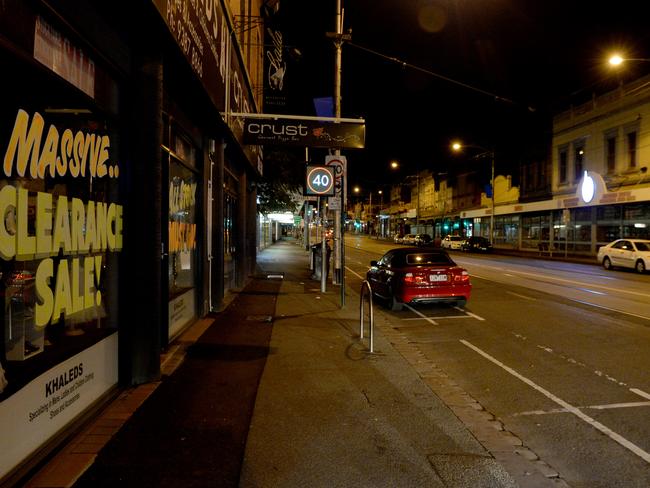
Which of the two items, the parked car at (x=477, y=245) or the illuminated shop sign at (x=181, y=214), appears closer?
the illuminated shop sign at (x=181, y=214)

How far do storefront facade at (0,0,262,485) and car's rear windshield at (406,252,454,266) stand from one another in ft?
Result: 20.2

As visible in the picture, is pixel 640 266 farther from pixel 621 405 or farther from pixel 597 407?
pixel 597 407

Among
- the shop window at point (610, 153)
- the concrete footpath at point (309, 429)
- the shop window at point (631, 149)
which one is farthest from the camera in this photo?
the shop window at point (610, 153)

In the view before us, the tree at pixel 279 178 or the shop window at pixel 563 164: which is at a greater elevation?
the shop window at pixel 563 164

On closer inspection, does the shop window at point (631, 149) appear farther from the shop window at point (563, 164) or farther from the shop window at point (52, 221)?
the shop window at point (52, 221)

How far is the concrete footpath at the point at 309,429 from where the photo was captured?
386 cm

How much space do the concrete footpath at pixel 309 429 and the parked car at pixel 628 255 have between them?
66.0ft

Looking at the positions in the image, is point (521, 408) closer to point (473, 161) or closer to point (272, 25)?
point (272, 25)

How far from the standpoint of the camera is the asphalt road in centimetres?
441

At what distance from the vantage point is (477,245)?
4466 cm

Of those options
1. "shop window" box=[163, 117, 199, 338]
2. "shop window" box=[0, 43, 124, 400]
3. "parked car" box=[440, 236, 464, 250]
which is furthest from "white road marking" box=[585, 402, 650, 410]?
"parked car" box=[440, 236, 464, 250]

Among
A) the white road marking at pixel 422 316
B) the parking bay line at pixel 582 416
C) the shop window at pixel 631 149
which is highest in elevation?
the shop window at pixel 631 149

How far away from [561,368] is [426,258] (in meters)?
5.52

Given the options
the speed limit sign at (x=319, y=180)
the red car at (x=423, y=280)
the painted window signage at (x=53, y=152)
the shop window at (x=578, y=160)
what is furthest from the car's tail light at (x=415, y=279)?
the shop window at (x=578, y=160)
